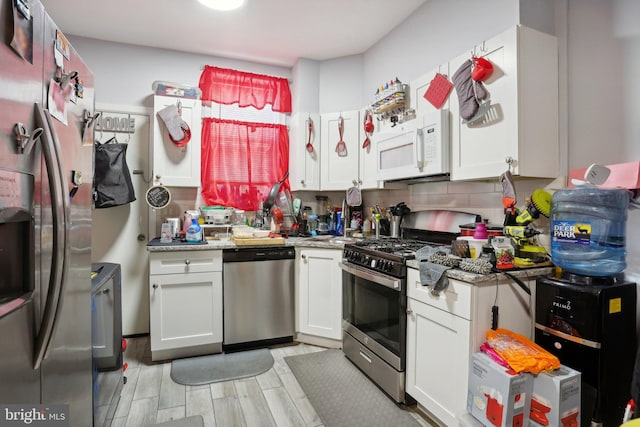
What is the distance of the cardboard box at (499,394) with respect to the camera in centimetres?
135

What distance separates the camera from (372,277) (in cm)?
218

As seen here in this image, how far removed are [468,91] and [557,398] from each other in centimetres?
157

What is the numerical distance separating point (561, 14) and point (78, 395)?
299 cm

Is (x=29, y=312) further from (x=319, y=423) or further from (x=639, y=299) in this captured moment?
(x=639, y=299)

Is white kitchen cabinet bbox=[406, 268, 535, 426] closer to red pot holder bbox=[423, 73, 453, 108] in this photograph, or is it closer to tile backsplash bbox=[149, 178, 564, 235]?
tile backsplash bbox=[149, 178, 564, 235]

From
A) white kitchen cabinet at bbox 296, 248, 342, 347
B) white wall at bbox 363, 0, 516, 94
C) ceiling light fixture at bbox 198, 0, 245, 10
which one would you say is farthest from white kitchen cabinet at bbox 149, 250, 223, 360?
white wall at bbox 363, 0, 516, 94

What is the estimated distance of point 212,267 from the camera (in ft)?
8.57

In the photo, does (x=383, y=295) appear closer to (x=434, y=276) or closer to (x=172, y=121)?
(x=434, y=276)

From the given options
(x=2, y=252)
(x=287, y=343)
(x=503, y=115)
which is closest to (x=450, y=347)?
(x=503, y=115)

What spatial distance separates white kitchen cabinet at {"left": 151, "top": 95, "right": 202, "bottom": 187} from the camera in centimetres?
282

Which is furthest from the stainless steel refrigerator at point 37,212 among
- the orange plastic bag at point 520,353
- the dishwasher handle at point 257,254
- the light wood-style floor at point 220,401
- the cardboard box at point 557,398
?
the cardboard box at point 557,398

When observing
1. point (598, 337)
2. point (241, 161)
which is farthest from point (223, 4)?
point (598, 337)

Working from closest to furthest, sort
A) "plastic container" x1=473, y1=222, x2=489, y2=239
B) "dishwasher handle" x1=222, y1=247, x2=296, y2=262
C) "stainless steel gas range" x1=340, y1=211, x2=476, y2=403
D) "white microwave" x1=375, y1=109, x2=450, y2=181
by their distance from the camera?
1. "plastic container" x1=473, y1=222, x2=489, y2=239
2. "stainless steel gas range" x1=340, y1=211, x2=476, y2=403
3. "white microwave" x1=375, y1=109, x2=450, y2=181
4. "dishwasher handle" x1=222, y1=247, x2=296, y2=262

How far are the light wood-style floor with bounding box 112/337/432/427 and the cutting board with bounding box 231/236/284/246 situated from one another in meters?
0.95
